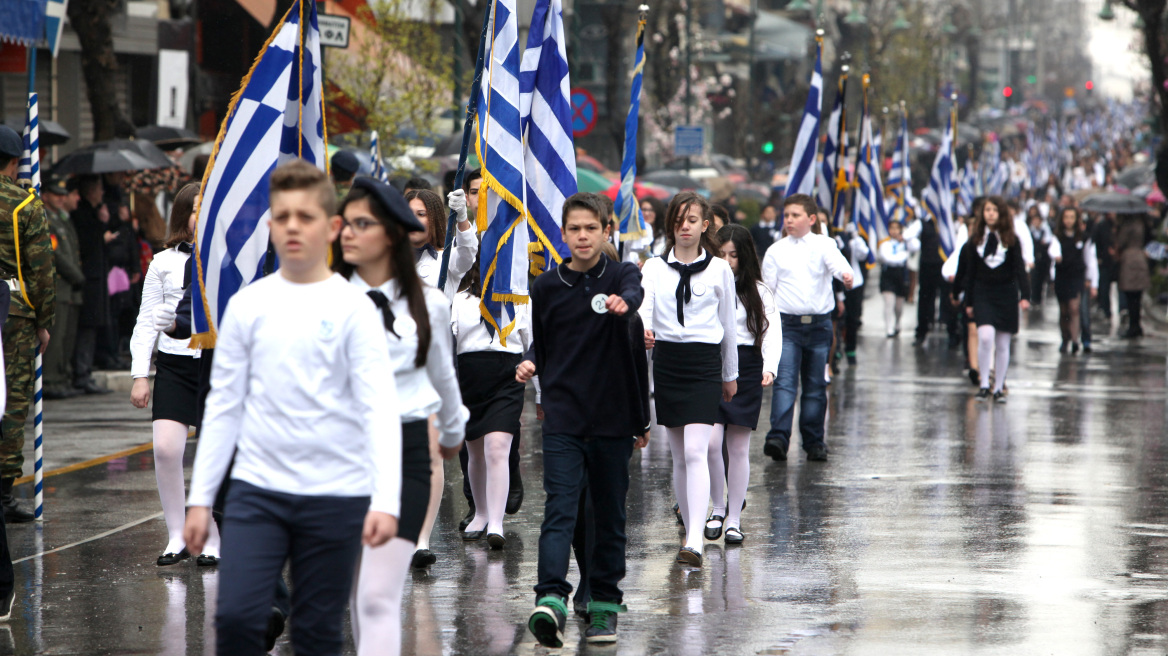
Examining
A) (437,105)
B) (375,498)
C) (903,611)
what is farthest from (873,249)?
(375,498)

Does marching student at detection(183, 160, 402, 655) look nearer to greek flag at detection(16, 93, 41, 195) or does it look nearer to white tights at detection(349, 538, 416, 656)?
white tights at detection(349, 538, 416, 656)

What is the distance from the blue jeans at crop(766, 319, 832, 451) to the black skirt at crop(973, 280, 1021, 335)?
4293 millimetres

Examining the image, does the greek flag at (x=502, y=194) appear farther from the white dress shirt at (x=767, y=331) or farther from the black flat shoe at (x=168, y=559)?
the black flat shoe at (x=168, y=559)

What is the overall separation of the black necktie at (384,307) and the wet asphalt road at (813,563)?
172 centimetres

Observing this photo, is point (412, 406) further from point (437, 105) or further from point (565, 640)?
point (437, 105)

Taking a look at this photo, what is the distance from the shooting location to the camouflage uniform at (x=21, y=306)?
316 inches

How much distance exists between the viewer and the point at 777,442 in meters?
11.2

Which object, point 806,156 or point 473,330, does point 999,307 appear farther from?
point 473,330

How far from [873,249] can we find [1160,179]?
10857 mm

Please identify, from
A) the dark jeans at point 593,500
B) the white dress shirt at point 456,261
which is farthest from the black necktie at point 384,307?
the white dress shirt at point 456,261

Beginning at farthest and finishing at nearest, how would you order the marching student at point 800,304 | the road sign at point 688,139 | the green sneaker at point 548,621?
the road sign at point 688,139 < the marching student at point 800,304 < the green sneaker at point 548,621

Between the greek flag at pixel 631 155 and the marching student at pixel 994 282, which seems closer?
the greek flag at pixel 631 155

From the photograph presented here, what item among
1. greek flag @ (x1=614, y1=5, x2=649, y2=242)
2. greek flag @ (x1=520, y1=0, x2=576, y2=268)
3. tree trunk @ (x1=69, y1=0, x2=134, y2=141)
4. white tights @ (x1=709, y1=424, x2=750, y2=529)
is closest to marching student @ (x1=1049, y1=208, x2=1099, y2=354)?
greek flag @ (x1=614, y1=5, x2=649, y2=242)

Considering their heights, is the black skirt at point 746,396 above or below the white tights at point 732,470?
above
